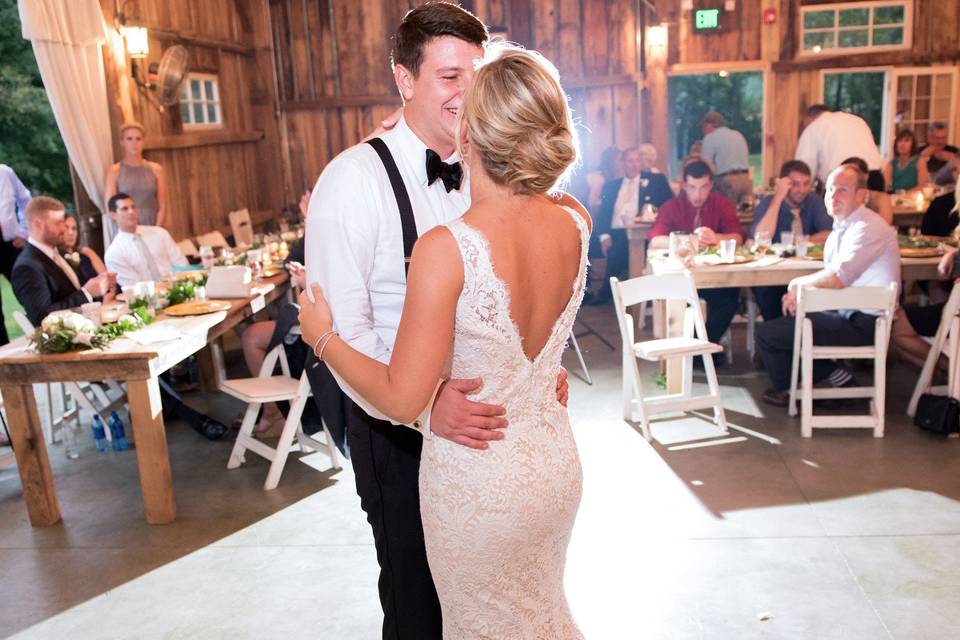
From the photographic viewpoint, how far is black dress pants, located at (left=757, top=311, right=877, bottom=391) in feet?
16.8

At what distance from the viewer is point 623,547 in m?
3.71

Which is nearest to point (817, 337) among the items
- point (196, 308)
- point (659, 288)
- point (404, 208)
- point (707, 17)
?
point (659, 288)

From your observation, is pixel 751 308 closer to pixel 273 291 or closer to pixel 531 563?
pixel 273 291

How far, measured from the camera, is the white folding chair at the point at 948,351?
4824mm

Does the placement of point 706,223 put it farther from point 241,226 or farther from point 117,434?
point 241,226

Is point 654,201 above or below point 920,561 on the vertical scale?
above

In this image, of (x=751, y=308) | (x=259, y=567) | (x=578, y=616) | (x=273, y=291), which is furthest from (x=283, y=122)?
(x=578, y=616)

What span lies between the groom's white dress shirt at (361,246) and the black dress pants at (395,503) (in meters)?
0.11

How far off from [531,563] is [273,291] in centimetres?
458

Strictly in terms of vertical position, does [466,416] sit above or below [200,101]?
below

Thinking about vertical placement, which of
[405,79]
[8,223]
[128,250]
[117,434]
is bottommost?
[117,434]

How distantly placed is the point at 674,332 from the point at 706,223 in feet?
4.96

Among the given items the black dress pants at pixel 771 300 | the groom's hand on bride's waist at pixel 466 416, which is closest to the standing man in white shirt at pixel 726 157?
the black dress pants at pixel 771 300

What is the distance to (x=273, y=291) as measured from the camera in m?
6.12
